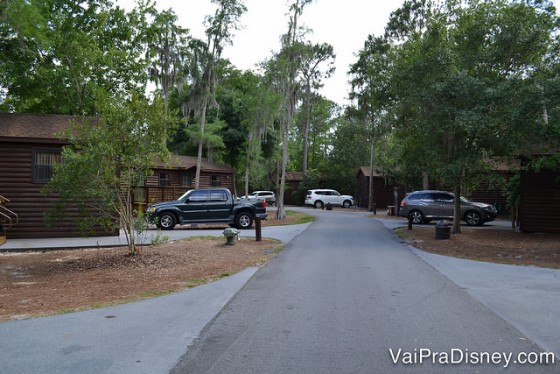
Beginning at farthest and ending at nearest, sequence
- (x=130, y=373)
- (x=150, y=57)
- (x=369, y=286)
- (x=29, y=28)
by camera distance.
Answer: (x=150, y=57) → (x=29, y=28) → (x=369, y=286) → (x=130, y=373)

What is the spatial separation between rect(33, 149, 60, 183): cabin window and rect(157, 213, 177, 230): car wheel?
499 cm

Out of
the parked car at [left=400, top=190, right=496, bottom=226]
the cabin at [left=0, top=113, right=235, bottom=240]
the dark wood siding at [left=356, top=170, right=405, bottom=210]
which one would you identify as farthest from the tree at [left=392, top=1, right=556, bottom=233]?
the dark wood siding at [left=356, top=170, right=405, bottom=210]

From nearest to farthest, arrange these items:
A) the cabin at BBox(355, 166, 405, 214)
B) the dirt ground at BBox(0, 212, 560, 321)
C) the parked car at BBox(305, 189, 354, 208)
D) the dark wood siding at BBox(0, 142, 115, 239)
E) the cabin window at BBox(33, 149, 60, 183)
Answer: the dirt ground at BBox(0, 212, 560, 321)
the dark wood siding at BBox(0, 142, 115, 239)
the cabin window at BBox(33, 149, 60, 183)
the cabin at BBox(355, 166, 405, 214)
the parked car at BBox(305, 189, 354, 208)

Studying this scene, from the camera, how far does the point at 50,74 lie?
77.3 feet

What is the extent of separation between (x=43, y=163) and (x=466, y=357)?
1488cm

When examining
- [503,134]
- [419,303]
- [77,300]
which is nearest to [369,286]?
[419,303]

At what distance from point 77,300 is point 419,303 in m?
5.41

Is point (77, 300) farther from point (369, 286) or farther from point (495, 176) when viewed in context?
point (495, 176)

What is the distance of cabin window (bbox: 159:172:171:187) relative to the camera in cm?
3148

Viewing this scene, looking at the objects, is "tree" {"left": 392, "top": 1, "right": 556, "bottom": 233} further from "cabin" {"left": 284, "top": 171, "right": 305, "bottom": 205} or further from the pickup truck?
"cabin" {"left": 284, "top": 171, "right": 305, "bottom": 205}

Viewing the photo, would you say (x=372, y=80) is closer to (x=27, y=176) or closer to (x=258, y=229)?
(x=258, y=229)

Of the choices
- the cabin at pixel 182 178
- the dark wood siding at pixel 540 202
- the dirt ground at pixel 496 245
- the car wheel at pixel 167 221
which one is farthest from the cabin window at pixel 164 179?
the dark wood siding at pixel 540 202

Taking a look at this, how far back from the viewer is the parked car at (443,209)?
2309cm

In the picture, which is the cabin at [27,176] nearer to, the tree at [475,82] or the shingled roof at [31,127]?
the shingled roof at [31,127]
